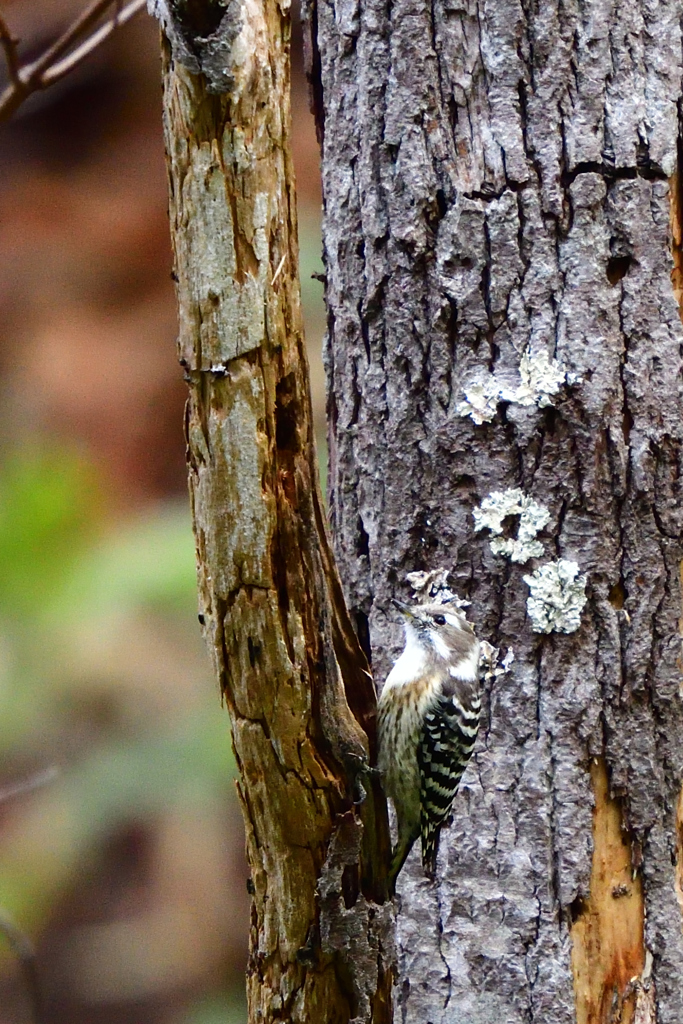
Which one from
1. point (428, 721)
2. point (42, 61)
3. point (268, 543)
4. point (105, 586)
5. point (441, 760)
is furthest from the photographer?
point (105, 586)

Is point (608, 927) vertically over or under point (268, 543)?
under

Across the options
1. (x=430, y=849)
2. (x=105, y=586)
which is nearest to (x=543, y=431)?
(x=430, y=849)

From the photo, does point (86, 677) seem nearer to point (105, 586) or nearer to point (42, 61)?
point (105, 586)

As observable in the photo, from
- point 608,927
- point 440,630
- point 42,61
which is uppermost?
point 42,61

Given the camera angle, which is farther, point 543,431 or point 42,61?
point 42,61

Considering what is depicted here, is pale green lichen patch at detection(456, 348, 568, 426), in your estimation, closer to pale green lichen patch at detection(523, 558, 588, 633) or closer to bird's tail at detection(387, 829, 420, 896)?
pale green lichen patch at detection(523, 558, 588, 633)

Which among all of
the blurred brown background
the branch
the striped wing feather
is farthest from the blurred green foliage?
the striped wing feather

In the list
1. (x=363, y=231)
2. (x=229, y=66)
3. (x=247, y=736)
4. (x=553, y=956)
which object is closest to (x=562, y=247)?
(x=363, y=231)
